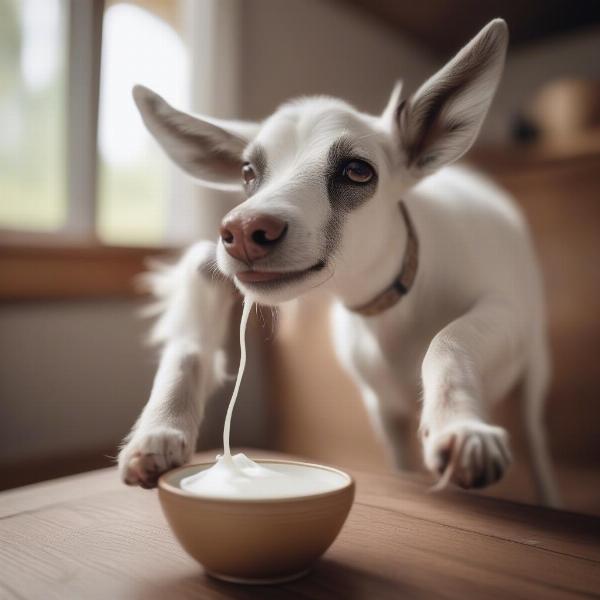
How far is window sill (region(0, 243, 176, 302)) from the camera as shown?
176cm

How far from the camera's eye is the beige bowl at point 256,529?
1.43ft

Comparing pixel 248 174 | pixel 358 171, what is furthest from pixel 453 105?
pixel 248 174

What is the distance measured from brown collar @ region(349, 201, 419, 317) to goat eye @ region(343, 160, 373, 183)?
11 cm

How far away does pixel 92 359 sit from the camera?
6.33 ft

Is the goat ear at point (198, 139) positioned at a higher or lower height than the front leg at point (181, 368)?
higher

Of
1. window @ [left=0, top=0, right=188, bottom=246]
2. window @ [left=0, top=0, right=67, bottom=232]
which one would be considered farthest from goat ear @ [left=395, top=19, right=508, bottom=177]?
window @ [left=0, top=0, right=67, bottom=232]

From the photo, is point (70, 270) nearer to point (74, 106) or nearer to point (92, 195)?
point (92, 195)

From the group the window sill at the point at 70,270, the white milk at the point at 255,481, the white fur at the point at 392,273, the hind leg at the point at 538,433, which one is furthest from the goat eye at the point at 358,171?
the window sill at the point at 70,270

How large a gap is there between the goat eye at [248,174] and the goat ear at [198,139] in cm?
8

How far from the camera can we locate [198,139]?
2.77ft

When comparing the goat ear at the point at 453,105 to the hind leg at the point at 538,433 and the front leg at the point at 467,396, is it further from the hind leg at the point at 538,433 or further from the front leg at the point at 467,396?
the hind leg at the point at 538,433

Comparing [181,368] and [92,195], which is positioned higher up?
[92,195]

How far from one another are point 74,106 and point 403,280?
1.51 m

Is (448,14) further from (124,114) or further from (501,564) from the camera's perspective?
(501,564)
